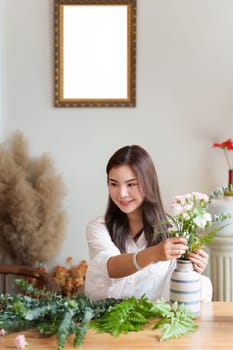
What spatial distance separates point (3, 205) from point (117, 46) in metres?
1.26

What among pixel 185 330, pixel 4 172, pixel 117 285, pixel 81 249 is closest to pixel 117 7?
pixel 4 172

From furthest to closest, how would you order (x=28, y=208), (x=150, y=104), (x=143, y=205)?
(x=150, y=104) < (x=28, y=208) < (x=143, y=205)

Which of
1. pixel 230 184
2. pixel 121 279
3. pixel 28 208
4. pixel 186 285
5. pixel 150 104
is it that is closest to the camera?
pixel 186 285

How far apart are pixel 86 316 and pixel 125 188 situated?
567 mm

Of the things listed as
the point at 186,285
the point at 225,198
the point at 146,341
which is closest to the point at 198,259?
the point at 186,285

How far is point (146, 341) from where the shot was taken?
5.08ft

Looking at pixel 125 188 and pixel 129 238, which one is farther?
pixel 129 238

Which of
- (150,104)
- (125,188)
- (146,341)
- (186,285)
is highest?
(150,104)

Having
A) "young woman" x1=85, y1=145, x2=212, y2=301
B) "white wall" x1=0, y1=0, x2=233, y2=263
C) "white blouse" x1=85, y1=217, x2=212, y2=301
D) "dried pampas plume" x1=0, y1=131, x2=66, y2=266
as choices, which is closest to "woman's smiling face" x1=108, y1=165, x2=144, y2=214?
"young woman" x1=85, y1=145, x2=212, y2=301

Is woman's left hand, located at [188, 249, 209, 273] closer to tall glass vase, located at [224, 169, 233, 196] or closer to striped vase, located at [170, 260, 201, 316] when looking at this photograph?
striped vase, located at [170, 260, 201, 316]

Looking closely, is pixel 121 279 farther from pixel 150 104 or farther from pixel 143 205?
pixel 150 104

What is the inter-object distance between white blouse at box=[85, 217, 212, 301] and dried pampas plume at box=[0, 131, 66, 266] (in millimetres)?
1262

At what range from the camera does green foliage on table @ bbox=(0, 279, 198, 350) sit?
1576 mm

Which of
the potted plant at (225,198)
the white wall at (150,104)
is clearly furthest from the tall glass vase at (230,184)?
the white wall at (150,104)
